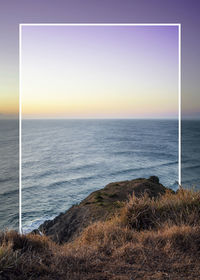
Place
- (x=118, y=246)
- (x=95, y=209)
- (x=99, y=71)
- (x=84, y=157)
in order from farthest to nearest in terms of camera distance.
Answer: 1. (x=84, y=157)
2. (x=99, y=71)
3. (x=95, y=209)
4. (x=118, y=246)

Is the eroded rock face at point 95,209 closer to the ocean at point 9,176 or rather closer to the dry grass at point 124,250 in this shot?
the dry grass at point 124,250

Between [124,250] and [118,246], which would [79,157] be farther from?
[124,250]

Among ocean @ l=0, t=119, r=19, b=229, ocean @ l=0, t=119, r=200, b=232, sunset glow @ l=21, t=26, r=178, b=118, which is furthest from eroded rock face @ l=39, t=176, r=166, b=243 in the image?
sunset glow @ l=21, t=26, r=178, b=118

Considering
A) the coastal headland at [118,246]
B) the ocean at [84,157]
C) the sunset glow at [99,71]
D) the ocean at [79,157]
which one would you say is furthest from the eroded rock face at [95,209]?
the sunset glow at [99,71]

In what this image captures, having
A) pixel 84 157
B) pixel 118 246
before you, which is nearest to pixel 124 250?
pixel 118 246

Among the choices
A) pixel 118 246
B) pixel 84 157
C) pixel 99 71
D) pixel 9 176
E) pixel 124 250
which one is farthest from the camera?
pixel 84 157

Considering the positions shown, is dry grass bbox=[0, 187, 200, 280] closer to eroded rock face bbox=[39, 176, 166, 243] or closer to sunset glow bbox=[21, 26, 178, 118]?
eroded rock face bbox=[39, 176, 166, 243]

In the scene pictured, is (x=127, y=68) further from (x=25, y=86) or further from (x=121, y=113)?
(x=25, y=86)

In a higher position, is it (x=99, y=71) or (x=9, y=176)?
(x=99, y=71)
